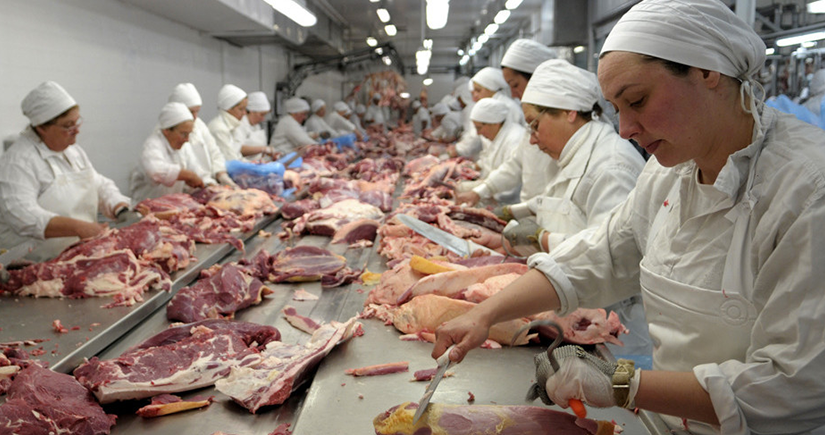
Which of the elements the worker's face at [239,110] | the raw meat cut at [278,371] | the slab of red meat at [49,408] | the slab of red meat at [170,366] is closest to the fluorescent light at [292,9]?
the worker's face at [239,110]

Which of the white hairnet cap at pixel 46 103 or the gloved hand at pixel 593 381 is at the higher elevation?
the white hairnet cap at pixel 46 103

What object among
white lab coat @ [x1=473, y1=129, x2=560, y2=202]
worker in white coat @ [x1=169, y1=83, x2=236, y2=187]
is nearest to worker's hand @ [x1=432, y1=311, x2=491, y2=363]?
white lab coat @ [x1=473, y1=129, x2=560, y2=202]

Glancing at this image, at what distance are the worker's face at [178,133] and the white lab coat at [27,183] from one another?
5.27ft

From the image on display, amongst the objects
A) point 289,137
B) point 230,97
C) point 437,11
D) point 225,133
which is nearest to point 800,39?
point 437,11

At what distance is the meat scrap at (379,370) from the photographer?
7.56ft

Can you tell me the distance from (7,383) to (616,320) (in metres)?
2.49

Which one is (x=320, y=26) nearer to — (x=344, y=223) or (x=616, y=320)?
(x=344, y=223)

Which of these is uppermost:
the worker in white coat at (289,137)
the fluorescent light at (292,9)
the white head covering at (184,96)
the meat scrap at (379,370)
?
the fluorescent light at (292,9)

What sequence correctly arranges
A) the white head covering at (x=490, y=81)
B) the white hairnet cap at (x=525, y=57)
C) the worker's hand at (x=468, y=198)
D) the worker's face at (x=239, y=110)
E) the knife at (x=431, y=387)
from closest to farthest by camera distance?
the knife at (x=431, y=387)
the white hairnet cap at (x=525, y=57)
the worker's hand at (x=468, y=198)
the white head covering at (x=490, y=81)
the worker's face at (x=239, y=110)

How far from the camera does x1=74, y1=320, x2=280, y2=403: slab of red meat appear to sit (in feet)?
7.41

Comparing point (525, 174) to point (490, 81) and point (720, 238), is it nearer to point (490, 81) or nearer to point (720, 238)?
point (490, 81)

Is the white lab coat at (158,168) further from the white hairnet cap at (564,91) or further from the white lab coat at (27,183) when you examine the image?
the white hairnet cap at (564,91)

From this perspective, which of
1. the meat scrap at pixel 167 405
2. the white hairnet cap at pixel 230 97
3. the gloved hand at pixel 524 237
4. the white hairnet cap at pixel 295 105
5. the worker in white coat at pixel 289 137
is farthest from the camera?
the white hairnet cap at pixel 295 105

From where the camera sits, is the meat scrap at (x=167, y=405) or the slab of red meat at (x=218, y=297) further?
the slab of red meat at (x=218, y=297)
